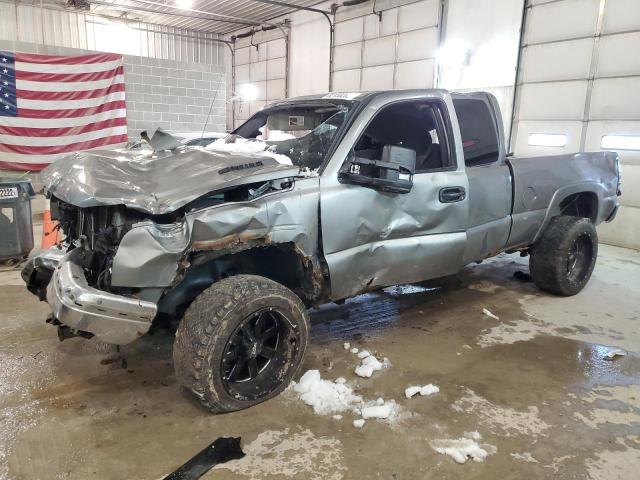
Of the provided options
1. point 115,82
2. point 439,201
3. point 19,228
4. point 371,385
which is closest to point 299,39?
point 115,82

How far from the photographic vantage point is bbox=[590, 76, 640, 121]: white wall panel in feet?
25.2

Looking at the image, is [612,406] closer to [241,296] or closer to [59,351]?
[241,296]

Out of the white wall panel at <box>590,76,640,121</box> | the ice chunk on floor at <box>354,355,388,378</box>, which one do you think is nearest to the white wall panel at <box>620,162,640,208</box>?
the white wall panel at <box>590,76,640,121</box>

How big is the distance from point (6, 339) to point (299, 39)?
13.4 m

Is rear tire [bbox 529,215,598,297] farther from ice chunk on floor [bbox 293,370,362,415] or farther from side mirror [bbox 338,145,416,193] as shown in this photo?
ice chunk on floor [bbox 293,370,362,415]

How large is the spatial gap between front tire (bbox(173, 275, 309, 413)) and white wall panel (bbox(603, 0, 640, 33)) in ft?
25.7

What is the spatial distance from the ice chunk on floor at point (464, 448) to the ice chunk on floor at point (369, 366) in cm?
75

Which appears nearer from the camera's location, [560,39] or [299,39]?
[560,39]

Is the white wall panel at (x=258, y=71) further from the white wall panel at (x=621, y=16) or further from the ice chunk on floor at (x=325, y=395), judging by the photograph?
the ice chunk on floor at (x=325, y=395)

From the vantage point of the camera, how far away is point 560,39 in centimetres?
846

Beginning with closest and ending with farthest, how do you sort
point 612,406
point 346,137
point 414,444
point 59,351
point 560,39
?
1. point 414,444
2. point 612,406
3. point 346,137
4. point 59,351
5. point 560,39

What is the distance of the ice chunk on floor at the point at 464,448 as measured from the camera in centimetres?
244

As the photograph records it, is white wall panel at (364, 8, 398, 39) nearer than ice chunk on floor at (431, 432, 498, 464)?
No

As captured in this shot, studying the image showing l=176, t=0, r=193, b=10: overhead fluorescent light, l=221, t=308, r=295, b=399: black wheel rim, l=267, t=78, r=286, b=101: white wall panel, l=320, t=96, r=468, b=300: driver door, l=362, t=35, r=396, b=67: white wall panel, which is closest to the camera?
l=221, t=308, r=295, b=399: black wheel rim
